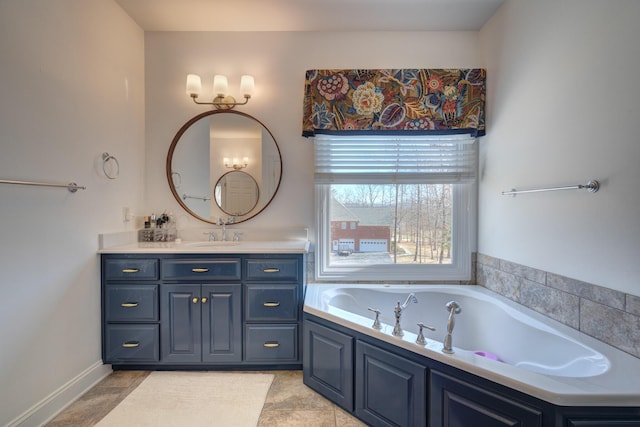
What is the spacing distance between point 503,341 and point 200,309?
6.75 feet

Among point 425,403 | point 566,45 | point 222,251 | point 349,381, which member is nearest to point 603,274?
point 425,403

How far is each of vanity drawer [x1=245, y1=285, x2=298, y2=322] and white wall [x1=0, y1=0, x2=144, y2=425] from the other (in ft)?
3.49

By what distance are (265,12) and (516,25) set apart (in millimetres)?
1807

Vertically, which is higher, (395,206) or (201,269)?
(395,206)

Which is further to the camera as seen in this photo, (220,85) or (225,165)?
(225,165)

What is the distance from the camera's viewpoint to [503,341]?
1.95m

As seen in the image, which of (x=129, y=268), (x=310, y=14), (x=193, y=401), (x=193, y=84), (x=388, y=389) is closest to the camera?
(x=388, y=389)

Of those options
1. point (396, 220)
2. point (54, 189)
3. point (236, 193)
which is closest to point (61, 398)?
point (54, 189)

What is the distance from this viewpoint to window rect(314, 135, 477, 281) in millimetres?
2553

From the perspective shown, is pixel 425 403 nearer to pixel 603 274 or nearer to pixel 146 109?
pixel 603 274

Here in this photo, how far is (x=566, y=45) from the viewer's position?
1664 mm

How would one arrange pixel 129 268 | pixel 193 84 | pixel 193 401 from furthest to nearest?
pixel 193 84
pixel 129 268
pixel 193 401

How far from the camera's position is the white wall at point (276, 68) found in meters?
2.57

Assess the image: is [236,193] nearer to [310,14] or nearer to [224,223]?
[224,223]
